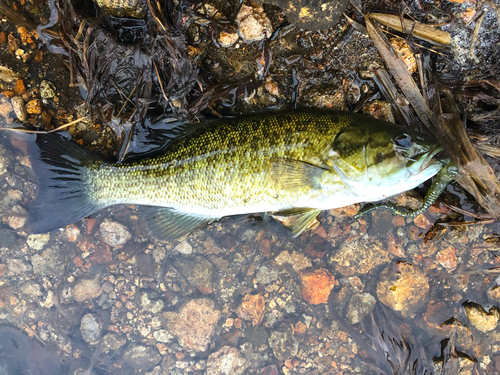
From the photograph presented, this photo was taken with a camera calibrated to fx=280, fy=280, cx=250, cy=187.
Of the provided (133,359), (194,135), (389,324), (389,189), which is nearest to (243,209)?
(194,135)

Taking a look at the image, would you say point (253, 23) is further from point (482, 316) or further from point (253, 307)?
point (482, 316)

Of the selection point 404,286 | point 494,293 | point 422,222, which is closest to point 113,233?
point 404,286

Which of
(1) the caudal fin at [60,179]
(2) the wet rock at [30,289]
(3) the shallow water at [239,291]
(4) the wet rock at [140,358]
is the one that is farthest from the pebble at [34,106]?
(4) the wet rock at [140,358]

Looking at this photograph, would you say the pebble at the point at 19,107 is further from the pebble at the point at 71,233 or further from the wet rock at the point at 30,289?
the wet rock at the point at 30,289

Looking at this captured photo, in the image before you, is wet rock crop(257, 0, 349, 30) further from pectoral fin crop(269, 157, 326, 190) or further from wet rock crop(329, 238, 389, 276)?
wet rock crop(329, 238, 389, 276)

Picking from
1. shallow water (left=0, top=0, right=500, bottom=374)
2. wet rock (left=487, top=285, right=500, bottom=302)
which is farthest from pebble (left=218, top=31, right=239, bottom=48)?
wet rock (left=487, top=285, right=500, bottom=302)

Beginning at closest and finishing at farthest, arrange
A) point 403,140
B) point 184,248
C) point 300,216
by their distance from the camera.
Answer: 1. point 403,140
2. point 300,216
3. point 184,248
